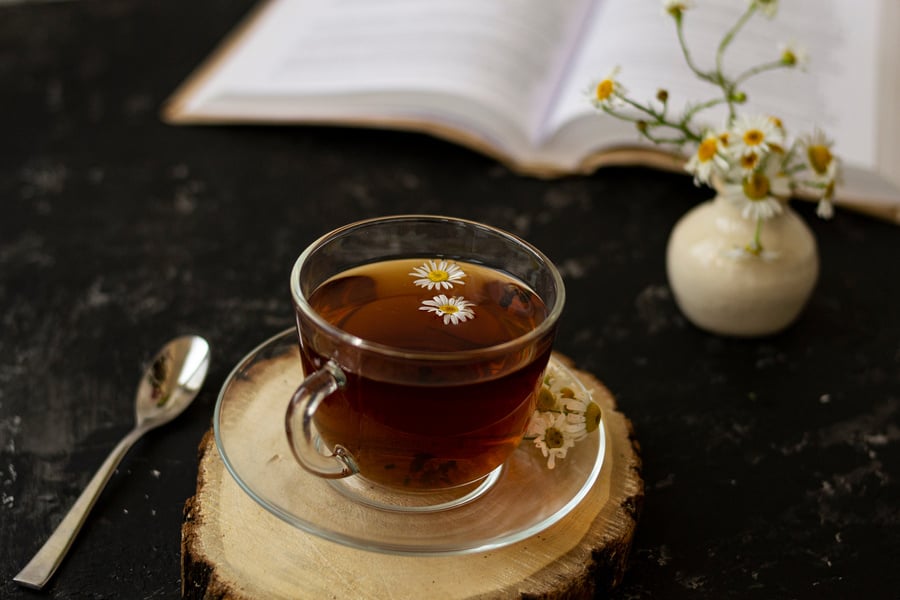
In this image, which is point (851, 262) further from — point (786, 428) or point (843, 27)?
point (843, 27)

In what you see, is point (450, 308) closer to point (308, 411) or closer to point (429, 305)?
point (429, 305)

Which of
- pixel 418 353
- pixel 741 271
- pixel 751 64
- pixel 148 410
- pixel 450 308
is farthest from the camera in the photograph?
pixel 751 64

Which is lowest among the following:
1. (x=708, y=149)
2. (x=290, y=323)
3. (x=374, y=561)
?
(x=290, y=323)

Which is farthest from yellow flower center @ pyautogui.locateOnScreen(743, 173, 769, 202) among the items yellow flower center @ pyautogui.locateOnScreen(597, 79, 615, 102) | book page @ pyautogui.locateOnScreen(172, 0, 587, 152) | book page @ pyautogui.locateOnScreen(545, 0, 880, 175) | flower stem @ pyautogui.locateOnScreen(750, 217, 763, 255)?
book page @ pyautogui.locateOnScreen(172, 0, 587, 152)

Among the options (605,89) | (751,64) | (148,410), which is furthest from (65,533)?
(751,64)

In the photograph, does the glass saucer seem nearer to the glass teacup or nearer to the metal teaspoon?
the glass teacup

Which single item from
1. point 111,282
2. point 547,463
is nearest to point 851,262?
point 547,463

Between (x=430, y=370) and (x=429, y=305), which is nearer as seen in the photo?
(x=430, y=370)
